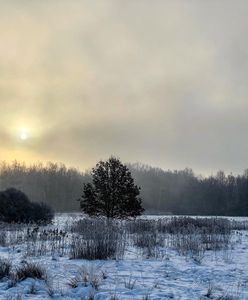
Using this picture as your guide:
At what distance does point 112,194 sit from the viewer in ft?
75.8

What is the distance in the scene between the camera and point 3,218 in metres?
24.3

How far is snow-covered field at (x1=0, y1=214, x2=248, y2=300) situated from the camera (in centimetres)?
647

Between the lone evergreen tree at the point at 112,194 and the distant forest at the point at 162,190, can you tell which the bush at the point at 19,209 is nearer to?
the lone evergreen tree at the point at 112,194

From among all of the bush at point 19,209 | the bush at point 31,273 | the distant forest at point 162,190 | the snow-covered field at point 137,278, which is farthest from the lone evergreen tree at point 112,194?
the distant forest at point 162,190

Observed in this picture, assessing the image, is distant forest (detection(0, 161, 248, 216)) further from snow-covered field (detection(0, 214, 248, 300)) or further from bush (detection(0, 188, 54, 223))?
snow-covered field (detection(0, 214, 248, 300))

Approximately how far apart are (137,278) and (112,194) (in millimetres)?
15394

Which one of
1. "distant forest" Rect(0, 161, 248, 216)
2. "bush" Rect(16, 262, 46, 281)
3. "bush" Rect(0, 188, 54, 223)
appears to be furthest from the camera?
"distant forest" Rect(0, 161, 248, 216)

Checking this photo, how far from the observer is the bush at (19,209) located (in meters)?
25.1

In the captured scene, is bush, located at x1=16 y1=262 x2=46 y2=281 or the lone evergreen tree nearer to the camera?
bush, located at x1=16 y1=262 x2=46 y2=281

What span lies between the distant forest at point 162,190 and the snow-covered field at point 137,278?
8087 cm

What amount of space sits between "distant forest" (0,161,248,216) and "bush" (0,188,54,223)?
6514 centimetres

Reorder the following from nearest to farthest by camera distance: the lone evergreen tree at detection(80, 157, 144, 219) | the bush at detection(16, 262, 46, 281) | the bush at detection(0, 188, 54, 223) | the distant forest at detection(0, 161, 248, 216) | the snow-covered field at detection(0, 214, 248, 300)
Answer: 1. the snow-covered field at detection(0, 214, 248, 300)
2. the bush at detection(16, 262, 46, 281)
3. the lone evergreen tree at detection(80, 157, 144, 219)
4. the bush at detection(0, 188, 54, 223)
5. the distant forest at detection(0, 161, 248, 216)

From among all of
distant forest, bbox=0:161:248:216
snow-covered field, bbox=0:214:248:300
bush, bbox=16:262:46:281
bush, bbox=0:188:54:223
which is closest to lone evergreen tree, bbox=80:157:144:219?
bush, bbox=0:188:54:223

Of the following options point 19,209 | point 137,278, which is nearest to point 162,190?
point 19,209
